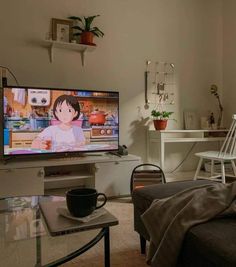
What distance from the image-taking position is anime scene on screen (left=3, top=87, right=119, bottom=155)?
2.67 meters

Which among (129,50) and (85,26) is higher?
(85,26)

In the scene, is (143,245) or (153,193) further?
(143,245)

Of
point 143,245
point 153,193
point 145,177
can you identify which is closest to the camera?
point 153,193

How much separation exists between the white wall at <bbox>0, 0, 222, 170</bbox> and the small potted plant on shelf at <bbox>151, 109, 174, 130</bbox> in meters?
0.19

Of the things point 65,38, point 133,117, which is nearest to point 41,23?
point 65,38

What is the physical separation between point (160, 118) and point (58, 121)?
1.42 m

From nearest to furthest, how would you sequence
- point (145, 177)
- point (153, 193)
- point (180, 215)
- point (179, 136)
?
point (180, 215) < point (153, 193) < point (145, 177) < point (179, 136)

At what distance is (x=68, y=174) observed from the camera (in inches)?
118

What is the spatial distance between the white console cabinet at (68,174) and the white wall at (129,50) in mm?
693

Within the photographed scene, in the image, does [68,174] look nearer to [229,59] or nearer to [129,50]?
[129,50]

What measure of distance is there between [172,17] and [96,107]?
1852 mm

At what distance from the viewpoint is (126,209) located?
8.74ft

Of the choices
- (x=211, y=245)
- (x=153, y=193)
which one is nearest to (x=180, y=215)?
(x=211, y=245)

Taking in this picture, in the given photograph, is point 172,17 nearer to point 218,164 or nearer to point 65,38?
point 65,38
